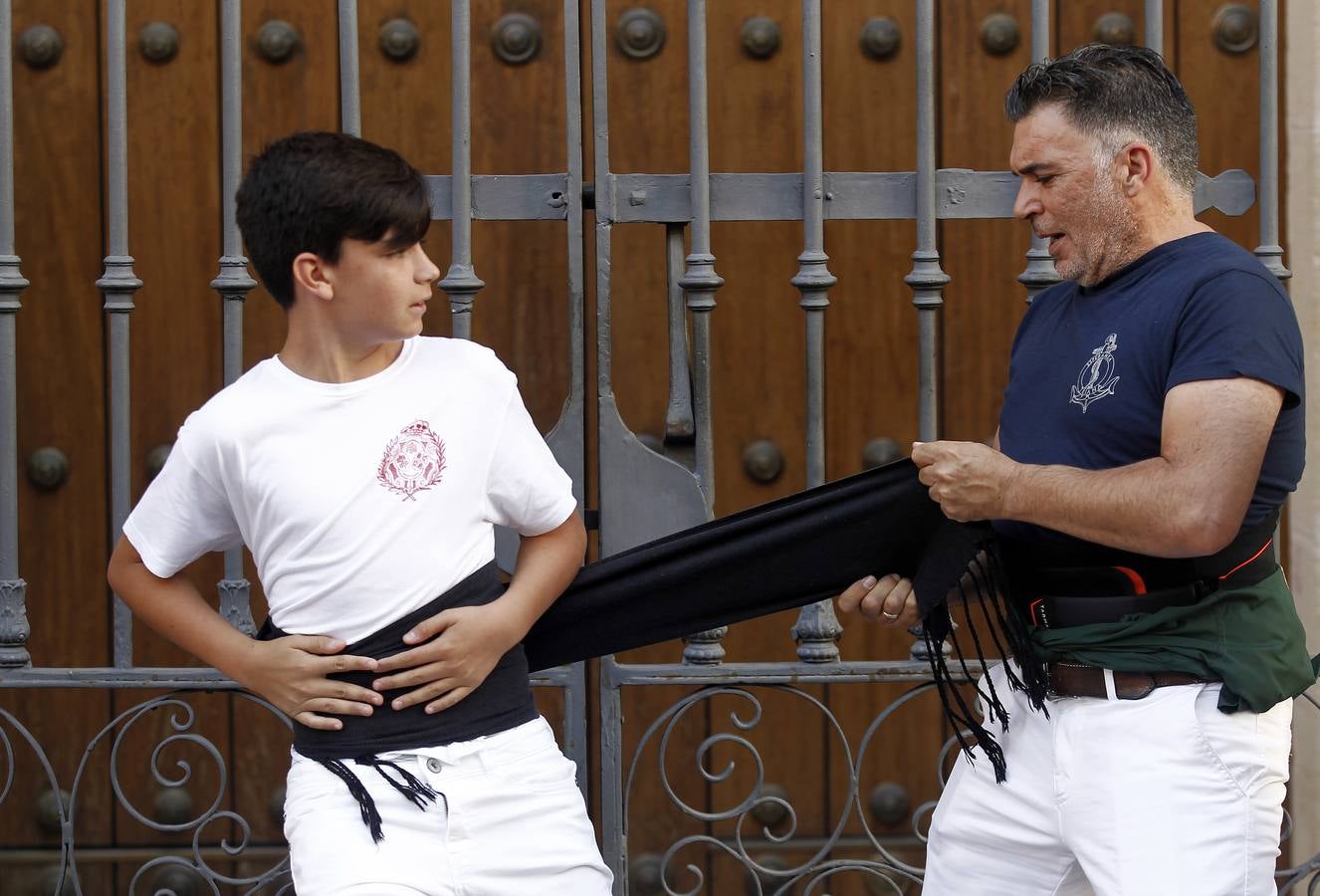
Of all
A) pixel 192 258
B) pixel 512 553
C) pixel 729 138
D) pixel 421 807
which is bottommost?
pixel 421 807

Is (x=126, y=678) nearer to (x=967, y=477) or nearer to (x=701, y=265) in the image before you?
(x=701, y=265)

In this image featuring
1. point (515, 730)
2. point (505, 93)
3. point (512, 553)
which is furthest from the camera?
point (505, 93)

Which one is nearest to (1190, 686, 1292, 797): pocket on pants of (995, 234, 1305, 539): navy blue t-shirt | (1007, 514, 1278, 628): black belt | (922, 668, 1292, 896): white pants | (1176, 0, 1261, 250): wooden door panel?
(922, 668, 1292, 896): white pants

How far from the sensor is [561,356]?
10.5 ft

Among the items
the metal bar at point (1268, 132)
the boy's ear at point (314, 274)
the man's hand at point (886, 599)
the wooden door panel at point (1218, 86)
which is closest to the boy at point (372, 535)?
the boy's ear at point (314, 274)

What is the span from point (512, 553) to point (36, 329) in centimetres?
119

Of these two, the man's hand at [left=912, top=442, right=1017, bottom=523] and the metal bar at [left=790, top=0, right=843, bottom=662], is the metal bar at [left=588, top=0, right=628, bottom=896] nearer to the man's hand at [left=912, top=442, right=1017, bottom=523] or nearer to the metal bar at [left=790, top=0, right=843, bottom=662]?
the metal bar at [left=790, top=0, right=843, bottom=662]

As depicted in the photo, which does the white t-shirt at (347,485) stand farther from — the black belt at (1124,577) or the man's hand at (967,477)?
the black belt at (1124,577)

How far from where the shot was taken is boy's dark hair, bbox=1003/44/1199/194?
2086 mm

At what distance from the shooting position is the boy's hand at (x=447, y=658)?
6.45 ft

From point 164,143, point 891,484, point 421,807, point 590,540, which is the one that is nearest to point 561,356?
point 590,540

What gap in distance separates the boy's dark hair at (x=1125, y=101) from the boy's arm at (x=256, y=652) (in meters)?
1.13

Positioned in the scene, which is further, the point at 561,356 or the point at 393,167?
the point at 561,356

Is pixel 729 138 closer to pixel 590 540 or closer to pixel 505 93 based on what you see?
pixel 505 93
